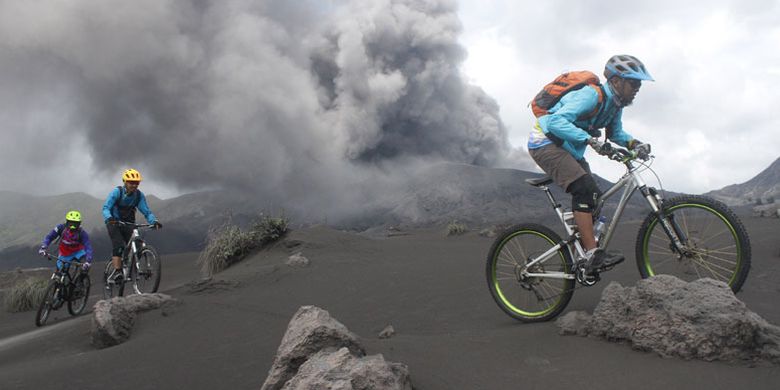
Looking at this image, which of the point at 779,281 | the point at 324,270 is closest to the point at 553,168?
the point at 779,281

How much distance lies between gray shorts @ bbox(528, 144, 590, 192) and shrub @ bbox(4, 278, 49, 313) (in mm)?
10594

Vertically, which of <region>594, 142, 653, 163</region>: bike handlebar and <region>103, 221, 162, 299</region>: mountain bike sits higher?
<region>594, 142, 653, 163</region>: bike handlebar

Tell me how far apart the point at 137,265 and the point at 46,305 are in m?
1.49

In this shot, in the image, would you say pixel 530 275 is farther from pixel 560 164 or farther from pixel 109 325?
pixel 109 325

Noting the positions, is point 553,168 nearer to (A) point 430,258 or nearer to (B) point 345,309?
(B) point 345,309

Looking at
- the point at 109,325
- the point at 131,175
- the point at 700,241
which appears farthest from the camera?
the point at 131,175

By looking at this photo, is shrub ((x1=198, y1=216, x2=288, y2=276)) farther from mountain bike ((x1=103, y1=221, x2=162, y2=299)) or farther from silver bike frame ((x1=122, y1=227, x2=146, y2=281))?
silver bike frame ((x1=122, y1=227, x2=146, y2=281))

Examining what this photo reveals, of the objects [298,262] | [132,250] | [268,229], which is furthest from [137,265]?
[268,229]

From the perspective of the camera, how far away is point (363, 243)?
922cm

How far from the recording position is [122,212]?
6.97m

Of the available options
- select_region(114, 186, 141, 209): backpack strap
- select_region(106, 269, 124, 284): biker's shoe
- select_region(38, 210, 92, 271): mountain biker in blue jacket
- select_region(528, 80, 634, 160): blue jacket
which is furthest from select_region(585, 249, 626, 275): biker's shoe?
select_region(38, 210, 92, 271): mountain biker in blue jacket

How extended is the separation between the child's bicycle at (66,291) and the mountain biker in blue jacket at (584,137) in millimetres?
7242

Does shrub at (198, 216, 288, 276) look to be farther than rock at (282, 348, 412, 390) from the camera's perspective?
Yes

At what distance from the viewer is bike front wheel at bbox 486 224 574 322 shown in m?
3.21
